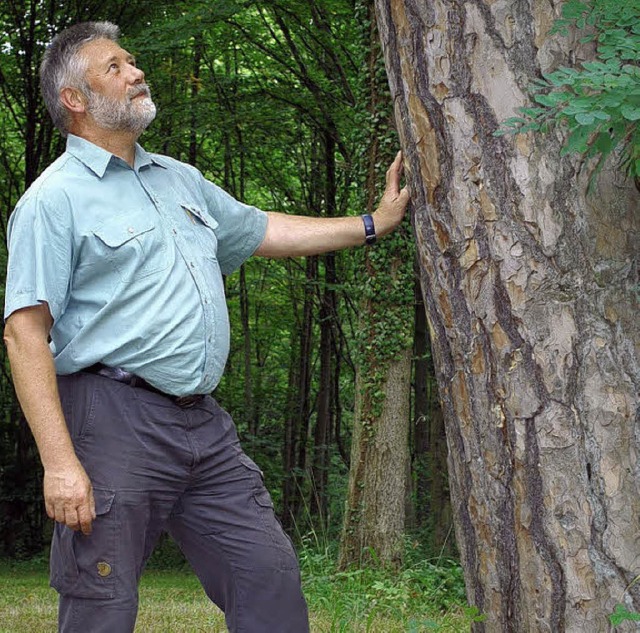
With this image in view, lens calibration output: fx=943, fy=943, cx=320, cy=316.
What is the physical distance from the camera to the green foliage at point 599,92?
1.99 metres

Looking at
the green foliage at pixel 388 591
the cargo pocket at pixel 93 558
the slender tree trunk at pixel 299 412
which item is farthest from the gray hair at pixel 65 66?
the slender tree trunk at pixel 299 412

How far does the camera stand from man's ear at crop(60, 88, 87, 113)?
3.08 m

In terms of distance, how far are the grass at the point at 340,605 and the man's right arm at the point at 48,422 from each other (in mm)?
2096

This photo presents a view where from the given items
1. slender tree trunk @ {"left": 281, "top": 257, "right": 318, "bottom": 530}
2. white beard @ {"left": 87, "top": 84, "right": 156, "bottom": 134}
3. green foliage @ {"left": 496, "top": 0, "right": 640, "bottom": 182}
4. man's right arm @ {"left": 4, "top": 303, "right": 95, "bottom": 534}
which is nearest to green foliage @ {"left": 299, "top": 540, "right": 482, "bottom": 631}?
man's right arm @ {"left": 4, "top": 303, "right": 95, "bottom": 534}

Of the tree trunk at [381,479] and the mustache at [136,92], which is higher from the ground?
the mustache at [136,92]

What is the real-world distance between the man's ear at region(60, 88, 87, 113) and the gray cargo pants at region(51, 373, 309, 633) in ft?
2.92

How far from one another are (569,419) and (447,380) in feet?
1.15

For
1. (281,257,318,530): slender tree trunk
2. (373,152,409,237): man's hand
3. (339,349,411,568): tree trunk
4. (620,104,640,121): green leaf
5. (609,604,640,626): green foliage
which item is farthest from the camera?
(281,257,318,530): slender tree trunk

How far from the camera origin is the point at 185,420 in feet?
9.57

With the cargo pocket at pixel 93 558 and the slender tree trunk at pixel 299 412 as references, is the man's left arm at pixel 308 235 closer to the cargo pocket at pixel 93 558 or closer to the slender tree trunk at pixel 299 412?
the cargo pocket at pixel 93 558

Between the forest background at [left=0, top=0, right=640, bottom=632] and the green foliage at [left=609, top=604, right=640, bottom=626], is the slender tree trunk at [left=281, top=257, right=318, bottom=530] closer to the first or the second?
the forest background at [left=0, top=0, right=640, bottom=632]

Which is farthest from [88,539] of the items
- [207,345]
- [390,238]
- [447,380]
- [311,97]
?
[311,97]

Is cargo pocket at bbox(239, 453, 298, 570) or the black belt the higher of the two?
the black belt

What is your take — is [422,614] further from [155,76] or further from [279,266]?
[279,266]
